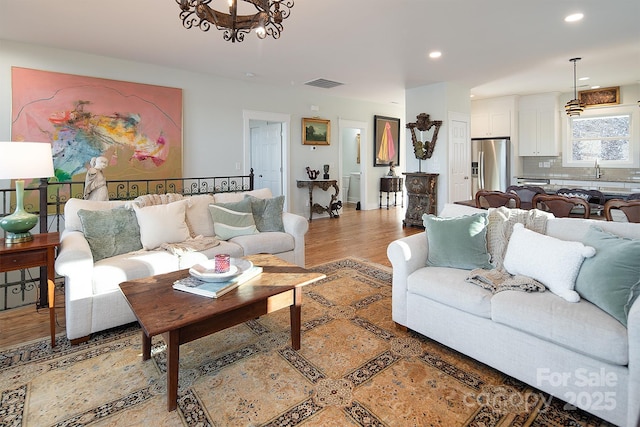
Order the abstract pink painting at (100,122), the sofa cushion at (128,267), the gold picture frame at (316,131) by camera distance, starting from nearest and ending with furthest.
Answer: the sofa cushion at (128,267), the abstract pink painting at (100,122), the gold picture frame at (316,131)

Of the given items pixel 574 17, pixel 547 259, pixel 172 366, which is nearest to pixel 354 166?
pixel 574 17

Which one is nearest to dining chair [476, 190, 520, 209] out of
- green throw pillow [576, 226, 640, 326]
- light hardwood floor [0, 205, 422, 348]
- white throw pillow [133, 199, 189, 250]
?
light hardwood floor [0, 205, 422, 348]

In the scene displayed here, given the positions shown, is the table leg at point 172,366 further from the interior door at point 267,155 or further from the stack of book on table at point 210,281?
the interior door at point 267,155

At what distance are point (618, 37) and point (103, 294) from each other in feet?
18.7

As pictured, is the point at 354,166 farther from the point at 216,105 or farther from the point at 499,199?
the point at 499,199

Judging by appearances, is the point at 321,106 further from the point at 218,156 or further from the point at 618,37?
the point at 618,37

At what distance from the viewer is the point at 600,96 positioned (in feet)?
22.1

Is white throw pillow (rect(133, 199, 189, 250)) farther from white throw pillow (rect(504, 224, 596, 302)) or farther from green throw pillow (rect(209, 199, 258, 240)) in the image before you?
white throw pillow (rect(504, 224, 596, 302))

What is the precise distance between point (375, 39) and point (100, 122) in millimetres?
3656

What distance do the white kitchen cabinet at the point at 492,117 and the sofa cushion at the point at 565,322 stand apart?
21.6 feet

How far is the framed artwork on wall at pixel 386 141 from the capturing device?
336 inches

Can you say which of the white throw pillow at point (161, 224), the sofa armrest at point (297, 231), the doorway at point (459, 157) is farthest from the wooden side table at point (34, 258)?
the doorway at point (459, 157)

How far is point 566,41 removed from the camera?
Answer: 4.20 m

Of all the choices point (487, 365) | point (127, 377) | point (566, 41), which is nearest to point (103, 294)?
point (127, 377)
